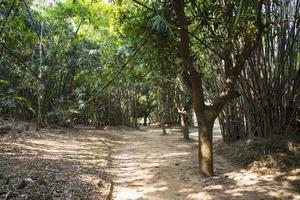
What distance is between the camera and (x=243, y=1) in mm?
1194

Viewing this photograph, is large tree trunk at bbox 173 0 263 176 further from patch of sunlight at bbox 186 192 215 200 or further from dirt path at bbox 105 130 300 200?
patch of sunlight at bbox 186 192 215 200

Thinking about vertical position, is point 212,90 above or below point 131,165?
above

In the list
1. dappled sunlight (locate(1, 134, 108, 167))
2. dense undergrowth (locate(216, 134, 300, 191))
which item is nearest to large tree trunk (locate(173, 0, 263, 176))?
dense undergrowth (locate(216, 134, 300, 191))

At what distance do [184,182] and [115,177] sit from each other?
35.4 inches

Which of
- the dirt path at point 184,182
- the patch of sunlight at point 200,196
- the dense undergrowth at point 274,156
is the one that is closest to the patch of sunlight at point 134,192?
the dirt path at point 184,182

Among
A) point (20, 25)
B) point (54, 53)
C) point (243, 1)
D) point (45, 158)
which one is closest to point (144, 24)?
point (20, 25)

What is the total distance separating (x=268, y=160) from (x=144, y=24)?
7.43ft

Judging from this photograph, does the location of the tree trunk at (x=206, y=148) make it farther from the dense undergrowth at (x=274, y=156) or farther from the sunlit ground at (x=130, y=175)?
the dense undergrowth at (x=274, y=156)

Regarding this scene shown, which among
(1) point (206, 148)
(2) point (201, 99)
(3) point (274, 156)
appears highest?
(2) point (201, 99)

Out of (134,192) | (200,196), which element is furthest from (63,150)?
(200,196)

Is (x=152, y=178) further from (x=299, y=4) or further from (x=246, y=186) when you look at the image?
(x=299, y=4)

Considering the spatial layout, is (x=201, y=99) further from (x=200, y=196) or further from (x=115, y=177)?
(x=115, y=177)

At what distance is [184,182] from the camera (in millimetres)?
4199

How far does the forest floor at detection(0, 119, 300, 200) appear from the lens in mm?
3326
